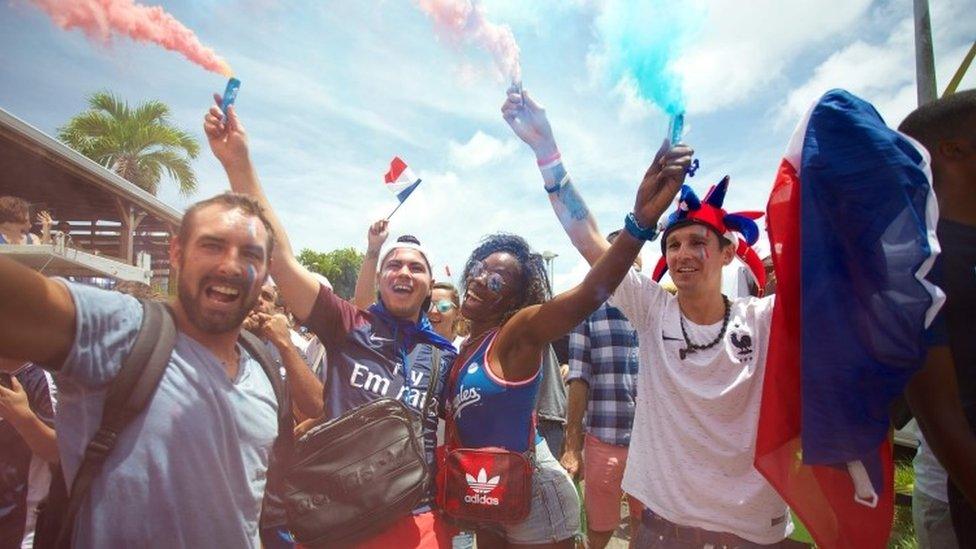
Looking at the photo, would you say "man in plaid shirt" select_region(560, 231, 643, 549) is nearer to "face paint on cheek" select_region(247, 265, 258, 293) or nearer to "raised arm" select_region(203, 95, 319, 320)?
"raised arm" select_region(203, 95, 319, 320)

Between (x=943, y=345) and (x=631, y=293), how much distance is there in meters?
1.04

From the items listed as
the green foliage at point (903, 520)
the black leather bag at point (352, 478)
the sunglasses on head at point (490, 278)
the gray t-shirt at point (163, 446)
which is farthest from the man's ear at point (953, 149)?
the green foliage at point (903, 520)

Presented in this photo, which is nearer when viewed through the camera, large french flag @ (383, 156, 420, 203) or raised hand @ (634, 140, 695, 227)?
raised hand @ (634, 140, 695, 227)

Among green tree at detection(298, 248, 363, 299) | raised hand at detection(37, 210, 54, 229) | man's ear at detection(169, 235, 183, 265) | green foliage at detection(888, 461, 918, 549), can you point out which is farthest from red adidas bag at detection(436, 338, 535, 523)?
green tree at detection(298, 248, 363, 299)

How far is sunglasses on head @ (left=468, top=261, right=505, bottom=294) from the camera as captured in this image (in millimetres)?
2723

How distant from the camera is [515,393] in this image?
2.27 meters

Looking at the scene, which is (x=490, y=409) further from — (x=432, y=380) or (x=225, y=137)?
(x=225, y=137)

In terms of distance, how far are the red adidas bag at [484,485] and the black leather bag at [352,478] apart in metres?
0.22

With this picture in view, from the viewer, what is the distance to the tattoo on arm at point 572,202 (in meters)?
2.22

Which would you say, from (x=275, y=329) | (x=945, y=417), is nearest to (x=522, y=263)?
(x=275, y=329)

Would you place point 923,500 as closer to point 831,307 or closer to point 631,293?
point 831,307

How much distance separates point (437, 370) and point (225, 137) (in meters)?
1.24

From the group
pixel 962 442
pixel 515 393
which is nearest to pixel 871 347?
pixel 962 442

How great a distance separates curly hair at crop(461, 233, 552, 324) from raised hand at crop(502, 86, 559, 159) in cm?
78
